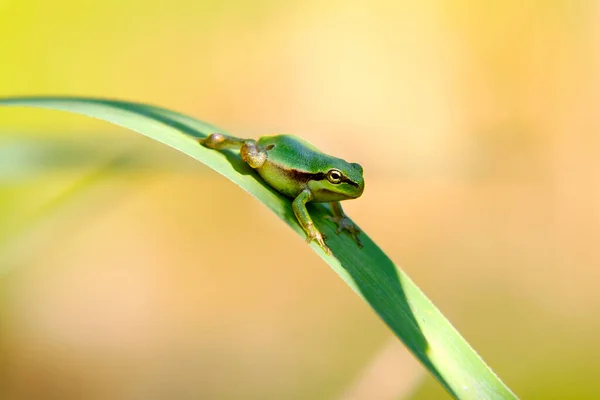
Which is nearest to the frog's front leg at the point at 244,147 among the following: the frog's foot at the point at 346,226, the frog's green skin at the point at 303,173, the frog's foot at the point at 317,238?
the frog's green skin at the point at 303,173

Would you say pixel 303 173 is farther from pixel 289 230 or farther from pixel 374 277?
pixel 289 230

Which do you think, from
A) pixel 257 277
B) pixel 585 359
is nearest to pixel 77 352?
pixel 257 277

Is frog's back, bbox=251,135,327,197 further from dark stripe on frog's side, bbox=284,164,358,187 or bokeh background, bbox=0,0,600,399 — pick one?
bokeh background, bbox=0,0,600,399

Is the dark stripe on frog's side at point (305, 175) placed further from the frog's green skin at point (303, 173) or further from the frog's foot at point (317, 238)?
the frog's foot at point (317, 238)

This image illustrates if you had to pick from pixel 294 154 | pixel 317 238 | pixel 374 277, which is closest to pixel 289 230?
pixel 294 154

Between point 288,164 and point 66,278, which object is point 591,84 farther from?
point 66,278

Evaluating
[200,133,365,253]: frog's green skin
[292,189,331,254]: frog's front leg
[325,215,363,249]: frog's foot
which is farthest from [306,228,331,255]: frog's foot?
[200,133,365,253]: frog's green skin
